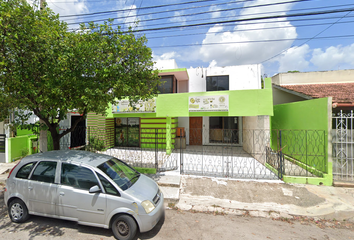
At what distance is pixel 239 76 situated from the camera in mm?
12320

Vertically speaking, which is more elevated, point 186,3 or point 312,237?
point 186,3

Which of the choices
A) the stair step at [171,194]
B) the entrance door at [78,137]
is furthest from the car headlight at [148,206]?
the entrance door at [78,137]

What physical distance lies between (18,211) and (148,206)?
10.2ft

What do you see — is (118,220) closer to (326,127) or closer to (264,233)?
(264,233)

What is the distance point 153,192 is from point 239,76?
37.0 ft

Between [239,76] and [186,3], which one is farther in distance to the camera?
[239,76]

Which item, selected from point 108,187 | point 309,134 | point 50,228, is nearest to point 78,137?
point 50,228

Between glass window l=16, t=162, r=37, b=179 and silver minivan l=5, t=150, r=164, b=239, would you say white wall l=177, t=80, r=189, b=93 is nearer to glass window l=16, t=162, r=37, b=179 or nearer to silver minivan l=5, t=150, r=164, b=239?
silver minivan l=5, t=150, r=164, b=239

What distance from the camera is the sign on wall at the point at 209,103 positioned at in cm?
832

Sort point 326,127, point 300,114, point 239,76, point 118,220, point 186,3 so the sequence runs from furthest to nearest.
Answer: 1. point 239,76
2. point 300,114
3. point 186,3
4. point 326,127
5. point 118,220

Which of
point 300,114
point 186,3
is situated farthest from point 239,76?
point 186,3

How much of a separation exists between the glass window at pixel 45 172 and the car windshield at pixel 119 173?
1.03 m

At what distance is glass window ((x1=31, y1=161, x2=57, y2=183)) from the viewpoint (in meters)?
3.56

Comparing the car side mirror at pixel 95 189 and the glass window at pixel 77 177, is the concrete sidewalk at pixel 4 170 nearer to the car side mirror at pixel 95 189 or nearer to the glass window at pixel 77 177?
the glass window at pixel 77 177
